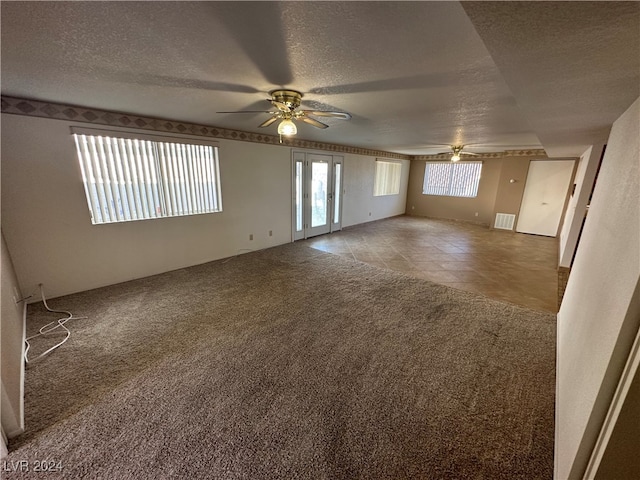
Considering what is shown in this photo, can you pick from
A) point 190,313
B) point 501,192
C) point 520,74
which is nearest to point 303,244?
point 190,313

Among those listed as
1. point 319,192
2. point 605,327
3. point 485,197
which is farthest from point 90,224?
point 485,197

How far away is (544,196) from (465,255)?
3.75m

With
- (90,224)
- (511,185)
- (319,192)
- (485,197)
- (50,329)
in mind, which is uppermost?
(511,185)

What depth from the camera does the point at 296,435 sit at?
1437mm

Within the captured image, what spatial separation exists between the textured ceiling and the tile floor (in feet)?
6.84

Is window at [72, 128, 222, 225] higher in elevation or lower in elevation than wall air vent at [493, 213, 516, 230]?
higher

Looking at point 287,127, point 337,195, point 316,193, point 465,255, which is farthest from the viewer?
point 337,195

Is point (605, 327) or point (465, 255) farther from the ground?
point (605, 327)

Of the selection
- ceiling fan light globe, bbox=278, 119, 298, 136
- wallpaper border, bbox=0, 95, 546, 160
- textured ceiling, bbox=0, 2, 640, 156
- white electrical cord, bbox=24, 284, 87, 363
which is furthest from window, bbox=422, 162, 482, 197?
white electrical cord, bbox=24, 284, 87, 363

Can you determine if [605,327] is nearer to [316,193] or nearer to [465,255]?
[465,255]

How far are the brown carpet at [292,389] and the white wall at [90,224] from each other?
0.45 m

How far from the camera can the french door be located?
5457 millimetres

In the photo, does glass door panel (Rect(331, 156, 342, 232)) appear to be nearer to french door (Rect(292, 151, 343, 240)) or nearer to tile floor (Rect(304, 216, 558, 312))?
french door (Rect(292, 151, 343, 240))

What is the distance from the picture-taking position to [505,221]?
7242 mm
